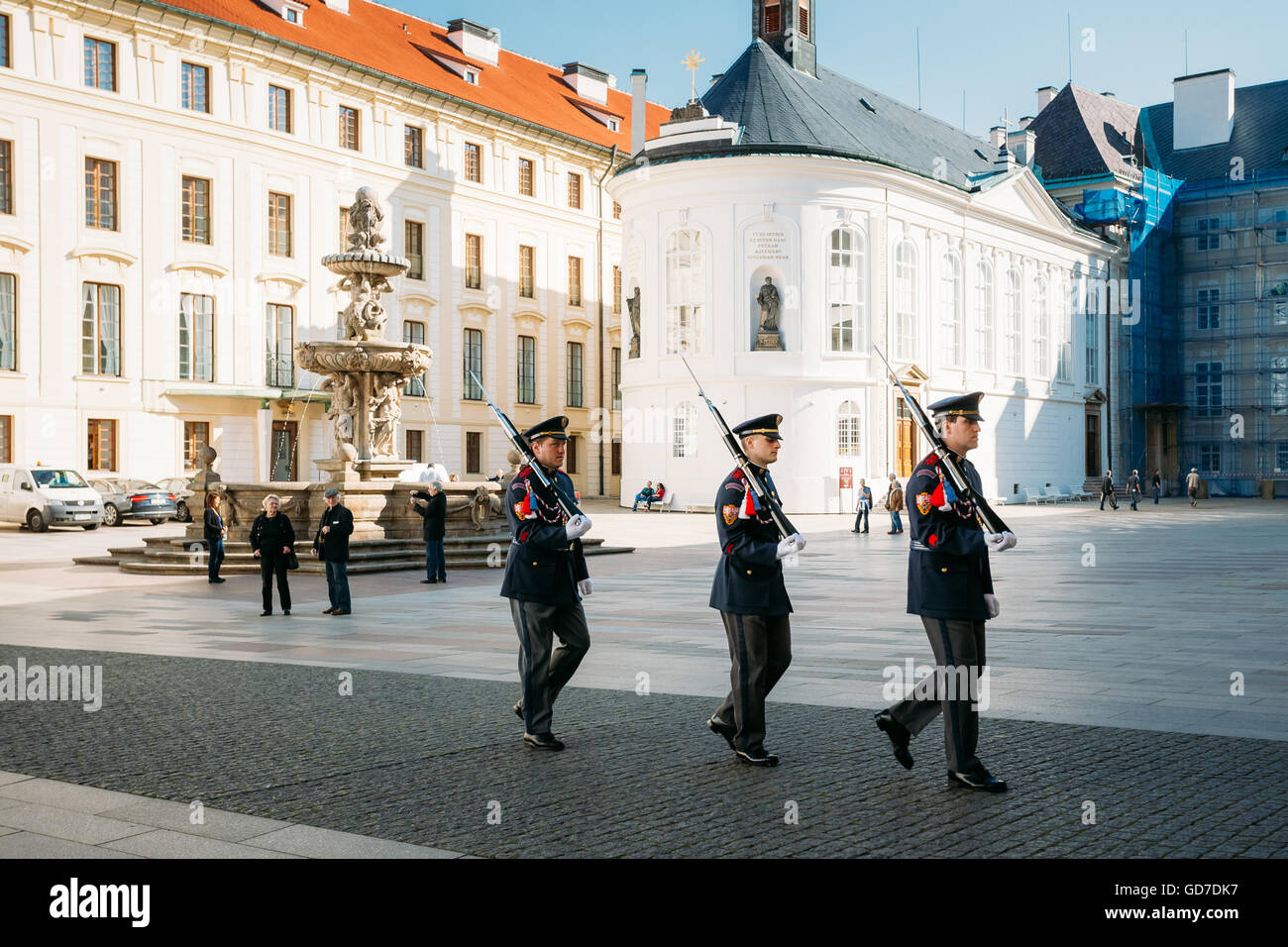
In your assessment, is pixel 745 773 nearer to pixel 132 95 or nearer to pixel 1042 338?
pixel 132 95

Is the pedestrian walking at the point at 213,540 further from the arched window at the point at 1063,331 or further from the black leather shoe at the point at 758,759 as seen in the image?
the arched window at the point at 1063,331

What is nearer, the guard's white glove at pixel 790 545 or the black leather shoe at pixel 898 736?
the black leather shoe at pixel 898 736

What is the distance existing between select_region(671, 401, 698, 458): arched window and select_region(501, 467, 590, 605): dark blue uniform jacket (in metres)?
38.5

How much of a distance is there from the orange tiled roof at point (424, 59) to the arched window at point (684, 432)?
1475 cm

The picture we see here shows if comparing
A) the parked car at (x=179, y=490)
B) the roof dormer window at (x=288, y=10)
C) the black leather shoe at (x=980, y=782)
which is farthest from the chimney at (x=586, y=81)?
the black leather shoe at (x=980, y=782)

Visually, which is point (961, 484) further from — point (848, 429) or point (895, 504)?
point (848, 429)

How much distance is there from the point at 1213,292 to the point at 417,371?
180ft

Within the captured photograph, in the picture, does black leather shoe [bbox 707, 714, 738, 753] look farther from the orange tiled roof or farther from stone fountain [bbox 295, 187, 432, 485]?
the orange tiled roof

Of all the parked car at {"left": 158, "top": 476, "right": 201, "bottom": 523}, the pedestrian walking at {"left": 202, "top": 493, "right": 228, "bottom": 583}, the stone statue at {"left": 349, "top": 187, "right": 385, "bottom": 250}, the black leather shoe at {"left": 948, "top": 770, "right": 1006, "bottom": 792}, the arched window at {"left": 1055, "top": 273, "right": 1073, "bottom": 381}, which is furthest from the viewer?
the arched window at {"left": 1055, "top": 273, "right": 1073, "bottom": 381}

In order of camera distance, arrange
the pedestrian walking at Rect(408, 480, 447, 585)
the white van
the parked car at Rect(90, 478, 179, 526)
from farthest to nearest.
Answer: the parked car at Rect(90, 478, 179, 526) → the white van → the pedestrian walking at Rect(408, 480, 447, 585)

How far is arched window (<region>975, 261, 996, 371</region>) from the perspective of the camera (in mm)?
54156

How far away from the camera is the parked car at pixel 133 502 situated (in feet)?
118

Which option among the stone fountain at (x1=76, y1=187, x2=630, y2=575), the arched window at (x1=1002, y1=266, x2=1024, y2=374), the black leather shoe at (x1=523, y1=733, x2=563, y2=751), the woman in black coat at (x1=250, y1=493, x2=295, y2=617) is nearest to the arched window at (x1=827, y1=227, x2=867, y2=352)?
the arched window at (x1=1002, y1=266, x2=1024, y2=374)

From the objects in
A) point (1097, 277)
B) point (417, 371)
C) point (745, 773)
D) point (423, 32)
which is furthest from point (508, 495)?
point (1097, 277)
